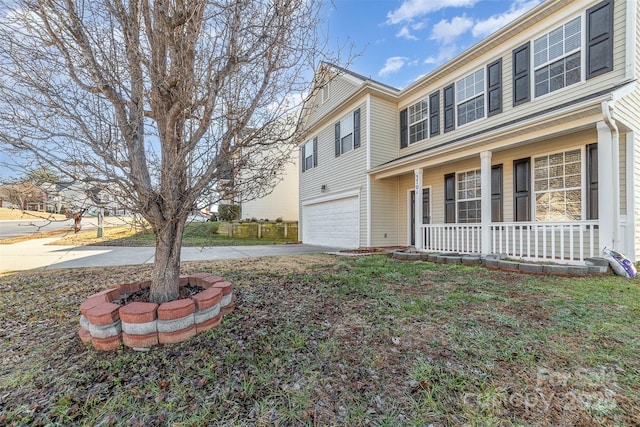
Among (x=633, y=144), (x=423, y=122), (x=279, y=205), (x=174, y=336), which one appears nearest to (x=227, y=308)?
(x=174, y=336)

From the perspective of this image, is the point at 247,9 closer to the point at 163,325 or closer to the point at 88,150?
the point at 88,150

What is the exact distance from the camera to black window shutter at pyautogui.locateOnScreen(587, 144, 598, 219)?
19.6 feet

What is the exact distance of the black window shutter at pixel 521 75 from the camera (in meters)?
7.09

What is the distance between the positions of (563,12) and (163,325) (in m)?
9.66

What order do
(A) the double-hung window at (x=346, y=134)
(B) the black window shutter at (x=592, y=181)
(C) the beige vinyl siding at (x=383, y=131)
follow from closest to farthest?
(B) the black window shutter at (x=592, y=181)
(C) the beige vinyl siding at (x=383, y=131)
(A) the double-hung window at (x=346, y=134)

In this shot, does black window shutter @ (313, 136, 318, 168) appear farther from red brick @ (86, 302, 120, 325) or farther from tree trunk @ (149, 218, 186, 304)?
red brick @ (86, 302, 120, 325)

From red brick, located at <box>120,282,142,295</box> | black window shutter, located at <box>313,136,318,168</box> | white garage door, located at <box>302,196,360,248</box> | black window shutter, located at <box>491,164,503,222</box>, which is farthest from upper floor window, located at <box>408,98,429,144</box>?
red brick, located at <box>120,282,142,295</box>

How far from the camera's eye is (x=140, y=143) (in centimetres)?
283

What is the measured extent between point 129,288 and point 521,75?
30.8 feet

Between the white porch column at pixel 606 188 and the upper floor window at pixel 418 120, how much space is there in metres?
4.96

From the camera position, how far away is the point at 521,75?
722 cm

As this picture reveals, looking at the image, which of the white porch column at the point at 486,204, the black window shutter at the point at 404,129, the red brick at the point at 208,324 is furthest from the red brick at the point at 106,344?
the black window shutter at the point at 404,129

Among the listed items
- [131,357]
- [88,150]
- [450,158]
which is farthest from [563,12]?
[131,357]

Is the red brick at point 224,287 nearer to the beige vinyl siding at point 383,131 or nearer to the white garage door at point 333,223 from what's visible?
the white garage door at point 333,223
